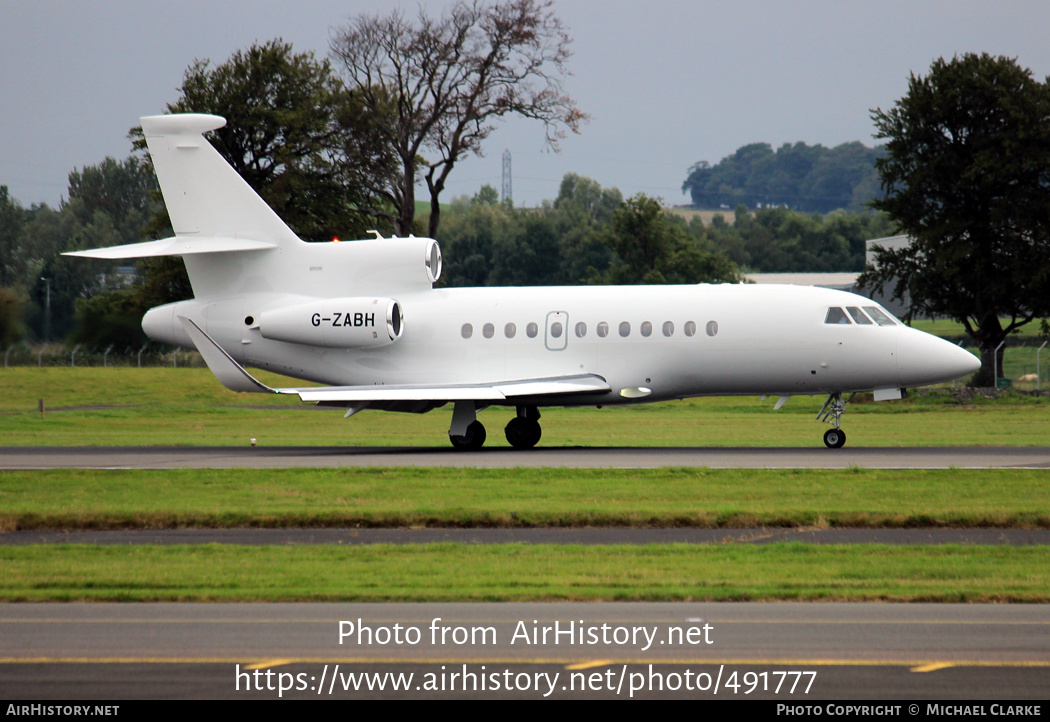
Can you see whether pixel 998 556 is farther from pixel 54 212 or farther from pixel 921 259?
pixel 54 212

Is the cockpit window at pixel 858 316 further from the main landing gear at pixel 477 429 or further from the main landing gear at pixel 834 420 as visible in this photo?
→ the main landing gear at pixel 477 429

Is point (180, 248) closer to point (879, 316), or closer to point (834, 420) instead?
point (834, 420)

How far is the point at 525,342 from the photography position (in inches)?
1098

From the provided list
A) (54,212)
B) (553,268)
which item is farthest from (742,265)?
(54,212)

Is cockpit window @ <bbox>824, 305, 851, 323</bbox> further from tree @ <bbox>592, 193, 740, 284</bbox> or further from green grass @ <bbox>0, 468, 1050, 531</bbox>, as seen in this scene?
tree @ <bbox>592, 193, 740, 284</bbox>

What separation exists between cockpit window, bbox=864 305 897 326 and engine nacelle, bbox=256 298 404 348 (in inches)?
436

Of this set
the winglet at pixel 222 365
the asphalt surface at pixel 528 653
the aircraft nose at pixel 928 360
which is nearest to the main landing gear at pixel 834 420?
the aircraft nose at pixel 928 360

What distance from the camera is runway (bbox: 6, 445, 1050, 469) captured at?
2227 cm

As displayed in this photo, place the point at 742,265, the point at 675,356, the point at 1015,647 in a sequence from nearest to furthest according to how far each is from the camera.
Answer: the point at 1015,647 < the point at 675,356 < the point at 742,265

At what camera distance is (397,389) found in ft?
87.3

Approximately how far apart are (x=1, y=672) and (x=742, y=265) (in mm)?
138965

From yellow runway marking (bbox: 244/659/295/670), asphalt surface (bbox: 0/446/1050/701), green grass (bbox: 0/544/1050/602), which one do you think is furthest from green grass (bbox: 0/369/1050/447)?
yellow runway marking (bbox: 244/659/295/670)

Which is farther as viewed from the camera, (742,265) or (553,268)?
(742,265)

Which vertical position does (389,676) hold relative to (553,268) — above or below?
below
